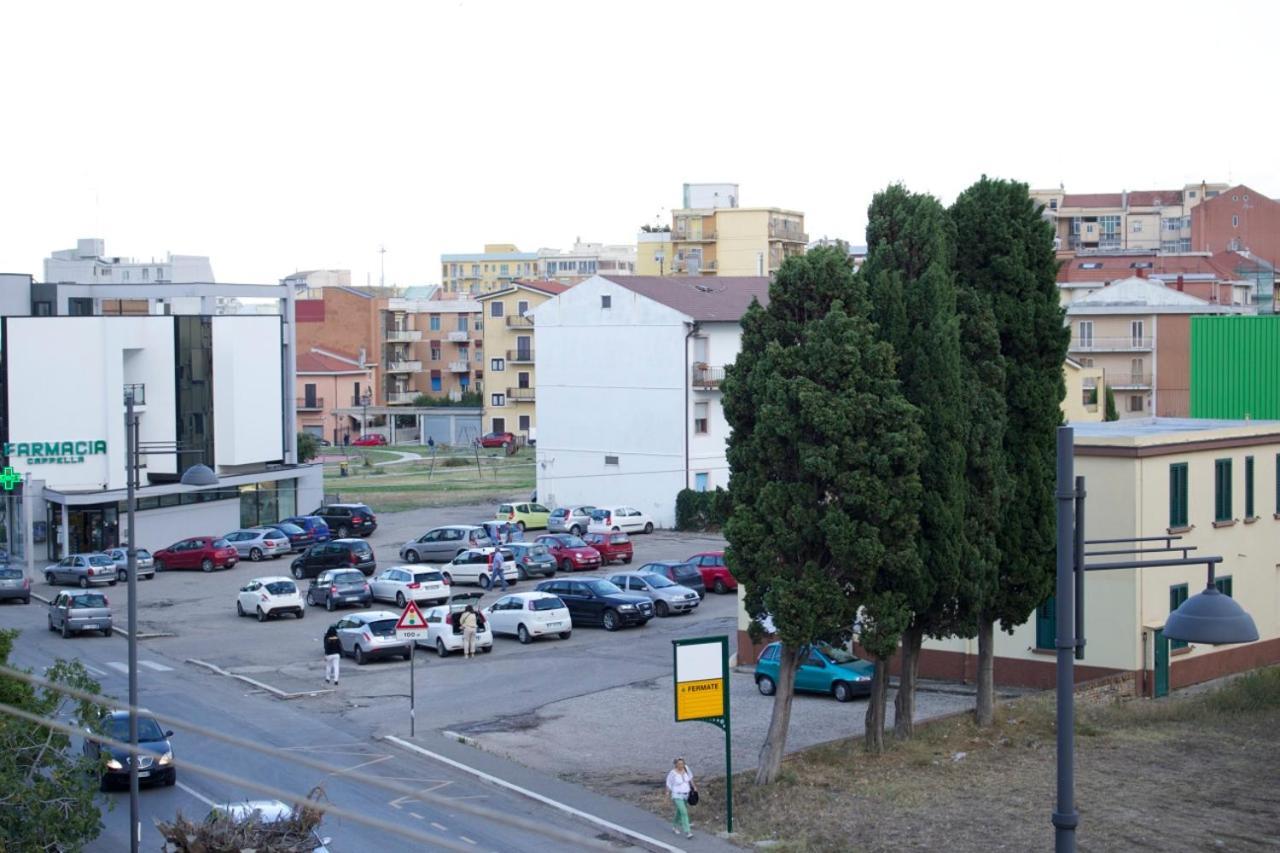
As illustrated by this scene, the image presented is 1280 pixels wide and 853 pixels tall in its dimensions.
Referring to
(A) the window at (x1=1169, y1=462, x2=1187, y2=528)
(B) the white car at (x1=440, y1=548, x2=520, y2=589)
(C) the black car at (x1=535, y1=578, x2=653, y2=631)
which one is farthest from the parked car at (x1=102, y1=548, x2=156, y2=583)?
(A) the window at (x1=1169, y1=462, x2=1187, y2=528)

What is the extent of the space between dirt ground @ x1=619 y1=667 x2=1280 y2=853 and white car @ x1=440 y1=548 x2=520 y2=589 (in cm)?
2126

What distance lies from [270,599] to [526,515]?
62.2 ft

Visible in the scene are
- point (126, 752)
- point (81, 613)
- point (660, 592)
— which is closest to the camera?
point (126, 752)

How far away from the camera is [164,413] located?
2212 inches

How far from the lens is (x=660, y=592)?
134 ft

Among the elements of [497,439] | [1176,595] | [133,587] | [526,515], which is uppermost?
[133,587]

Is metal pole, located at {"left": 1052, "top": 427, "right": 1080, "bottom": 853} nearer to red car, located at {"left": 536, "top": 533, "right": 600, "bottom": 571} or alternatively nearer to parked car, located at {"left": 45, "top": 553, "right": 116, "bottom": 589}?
red car, located at {"left": 536, "top": 533, "right": 600, "bottom": 571}

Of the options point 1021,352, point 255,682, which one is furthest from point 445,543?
point 1021,352

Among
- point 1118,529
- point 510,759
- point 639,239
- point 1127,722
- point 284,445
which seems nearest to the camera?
point 510,759

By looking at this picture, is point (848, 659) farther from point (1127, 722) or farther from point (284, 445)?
point (284, 445)

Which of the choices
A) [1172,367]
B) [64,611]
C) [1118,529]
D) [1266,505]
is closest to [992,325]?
[1118,529]

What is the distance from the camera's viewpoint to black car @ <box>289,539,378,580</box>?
156ft

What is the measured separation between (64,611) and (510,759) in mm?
18847

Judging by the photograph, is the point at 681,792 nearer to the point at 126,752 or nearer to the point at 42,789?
the point at 42,789
